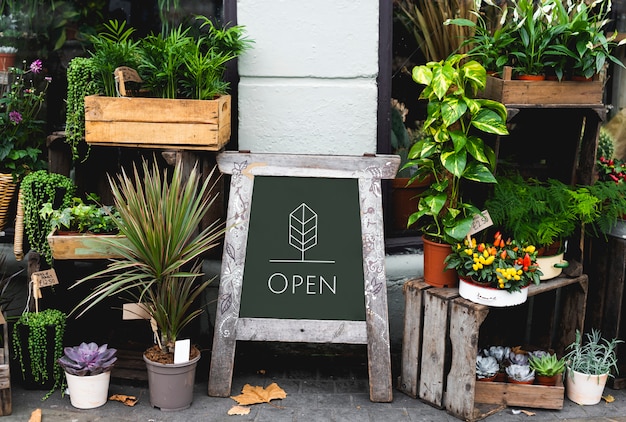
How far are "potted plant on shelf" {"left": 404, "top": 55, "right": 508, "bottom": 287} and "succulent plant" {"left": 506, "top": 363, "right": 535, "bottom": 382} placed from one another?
606 millimetres

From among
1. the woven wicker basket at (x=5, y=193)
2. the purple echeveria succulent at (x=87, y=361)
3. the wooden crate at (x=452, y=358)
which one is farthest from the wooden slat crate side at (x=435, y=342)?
the woven wicker basket at (x=5, y=193)

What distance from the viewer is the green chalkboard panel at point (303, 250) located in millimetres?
4684

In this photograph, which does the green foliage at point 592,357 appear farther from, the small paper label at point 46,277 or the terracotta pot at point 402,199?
the small paper label at point 46,277

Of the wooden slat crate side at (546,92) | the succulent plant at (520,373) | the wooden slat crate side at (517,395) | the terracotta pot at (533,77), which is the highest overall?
the terracotta pot at (533,77)

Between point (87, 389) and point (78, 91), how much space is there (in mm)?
1745

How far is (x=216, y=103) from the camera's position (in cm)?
446

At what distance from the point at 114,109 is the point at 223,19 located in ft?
3.64

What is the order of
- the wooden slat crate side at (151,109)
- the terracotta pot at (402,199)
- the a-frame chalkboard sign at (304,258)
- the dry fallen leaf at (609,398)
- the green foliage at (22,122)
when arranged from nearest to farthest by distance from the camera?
the wooden slat crate side at (151,109)
the a-frame chalkboard sign at (304,258)
the dry fallen leaf at (609,398)
the green foliage at (22,122)
the terracotta pot at (402,199)

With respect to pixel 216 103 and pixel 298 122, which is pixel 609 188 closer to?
pixel 298 122

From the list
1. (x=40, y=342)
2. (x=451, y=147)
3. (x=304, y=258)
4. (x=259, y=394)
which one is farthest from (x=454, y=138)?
(x=40, y=342)

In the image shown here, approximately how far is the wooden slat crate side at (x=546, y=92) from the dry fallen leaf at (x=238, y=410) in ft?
7.39

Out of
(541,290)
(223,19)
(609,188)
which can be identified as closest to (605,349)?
(541,290)

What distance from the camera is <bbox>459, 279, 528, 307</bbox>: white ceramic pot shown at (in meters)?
4.34

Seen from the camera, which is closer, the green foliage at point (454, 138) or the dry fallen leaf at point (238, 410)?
the green foliage at point (454, 138)
